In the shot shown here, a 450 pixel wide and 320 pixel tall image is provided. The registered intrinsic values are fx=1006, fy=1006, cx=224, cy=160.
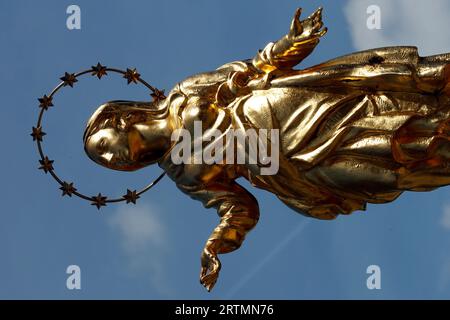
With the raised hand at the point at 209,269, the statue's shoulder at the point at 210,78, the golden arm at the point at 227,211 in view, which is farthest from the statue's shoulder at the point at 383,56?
the raised hand at the point at 209,269

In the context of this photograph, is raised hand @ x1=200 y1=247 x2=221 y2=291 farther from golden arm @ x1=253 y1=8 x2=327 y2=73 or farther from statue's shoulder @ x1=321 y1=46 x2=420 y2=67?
statue's shoulder @ x1=321 y1=46 x2=420 y2=67

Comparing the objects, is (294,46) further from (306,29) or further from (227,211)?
(227,211)

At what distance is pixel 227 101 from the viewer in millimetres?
7441

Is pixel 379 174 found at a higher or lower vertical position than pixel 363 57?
lower

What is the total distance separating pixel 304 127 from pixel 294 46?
1.95 ft

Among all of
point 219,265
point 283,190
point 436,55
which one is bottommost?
point 219,265

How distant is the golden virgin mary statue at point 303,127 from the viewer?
22.1 feet

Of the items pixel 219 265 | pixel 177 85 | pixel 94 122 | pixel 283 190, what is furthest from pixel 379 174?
pixel 94 122

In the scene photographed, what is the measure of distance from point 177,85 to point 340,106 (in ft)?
4.52

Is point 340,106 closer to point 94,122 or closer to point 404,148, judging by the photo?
point 404,148

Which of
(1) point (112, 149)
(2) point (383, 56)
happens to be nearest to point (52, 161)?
(1) point (112, 149)

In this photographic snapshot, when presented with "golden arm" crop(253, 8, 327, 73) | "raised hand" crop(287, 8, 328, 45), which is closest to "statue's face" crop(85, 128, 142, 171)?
"golden arm" crop(253, 8, 327, 73)

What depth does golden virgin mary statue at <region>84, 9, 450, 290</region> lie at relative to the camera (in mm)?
6734

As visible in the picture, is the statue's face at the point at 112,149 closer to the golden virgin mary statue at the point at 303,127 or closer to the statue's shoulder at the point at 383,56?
the golden virgin mary statue at the point at 303,127
